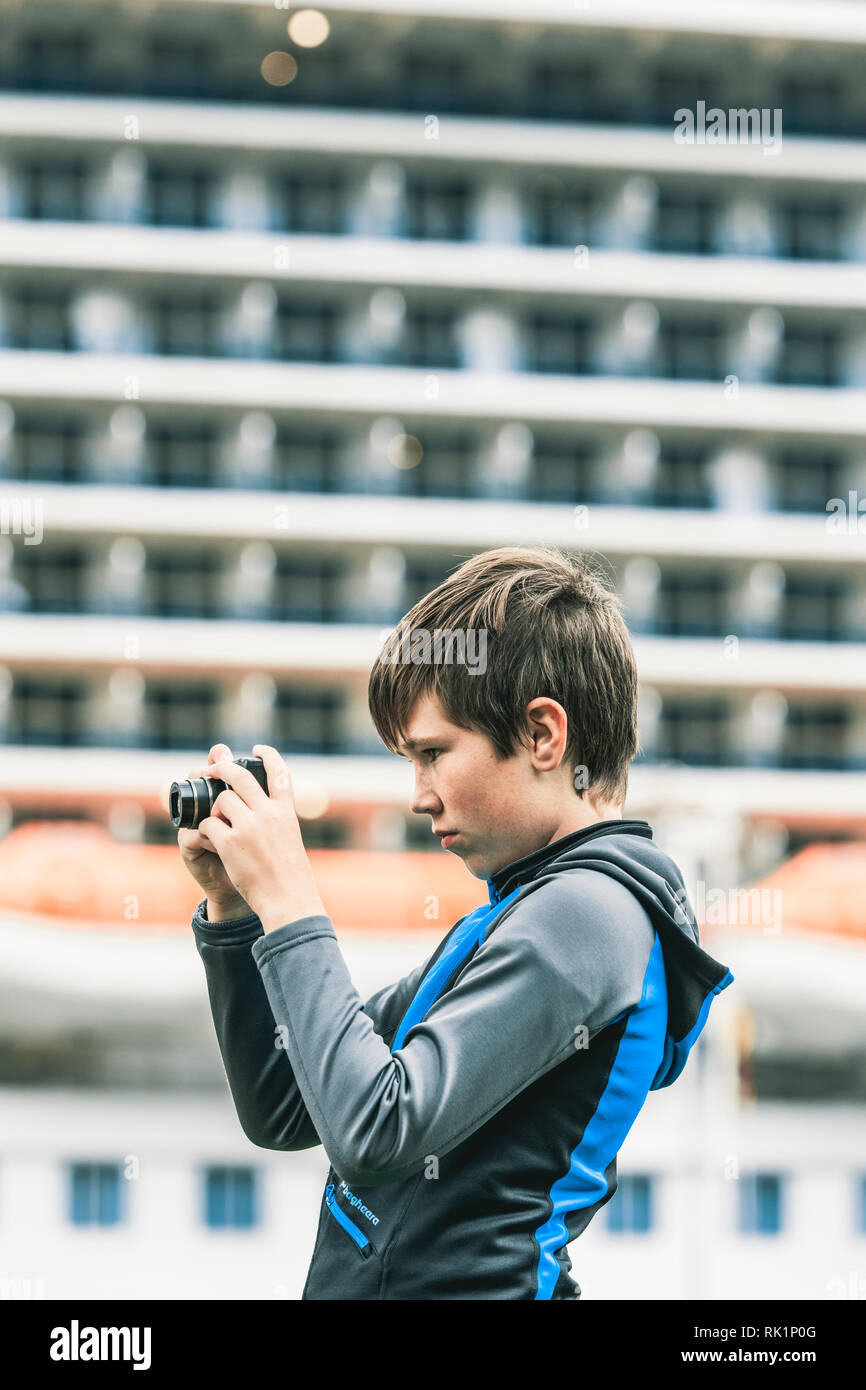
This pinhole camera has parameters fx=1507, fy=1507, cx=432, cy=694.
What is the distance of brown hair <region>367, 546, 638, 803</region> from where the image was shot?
0.78 meters

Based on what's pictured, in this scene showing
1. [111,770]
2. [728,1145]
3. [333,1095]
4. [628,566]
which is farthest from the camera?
[628,566]

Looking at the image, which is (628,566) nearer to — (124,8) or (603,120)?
(603,120)

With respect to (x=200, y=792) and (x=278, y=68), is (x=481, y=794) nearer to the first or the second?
(x=200, y=792)

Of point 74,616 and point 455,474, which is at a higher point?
point 455,474

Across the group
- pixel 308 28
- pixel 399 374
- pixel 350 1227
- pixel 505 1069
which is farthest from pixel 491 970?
pixel 308 28

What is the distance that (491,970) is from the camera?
708 mm

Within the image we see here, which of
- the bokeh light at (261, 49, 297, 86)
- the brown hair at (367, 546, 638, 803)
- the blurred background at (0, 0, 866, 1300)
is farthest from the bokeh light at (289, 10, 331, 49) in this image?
the brown hair at (367, 546, 638, 803)

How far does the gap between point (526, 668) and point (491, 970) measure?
0.17 metres

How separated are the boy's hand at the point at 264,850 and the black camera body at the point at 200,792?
0.01 meters

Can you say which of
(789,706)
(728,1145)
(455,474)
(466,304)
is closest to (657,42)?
(466,304)

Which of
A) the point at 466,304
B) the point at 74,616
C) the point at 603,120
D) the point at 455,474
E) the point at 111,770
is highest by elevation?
the point at 603,120

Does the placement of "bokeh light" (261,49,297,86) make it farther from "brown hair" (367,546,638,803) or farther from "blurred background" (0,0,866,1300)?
"brown hair" (367,546,638,803)

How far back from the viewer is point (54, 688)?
1973 cm
